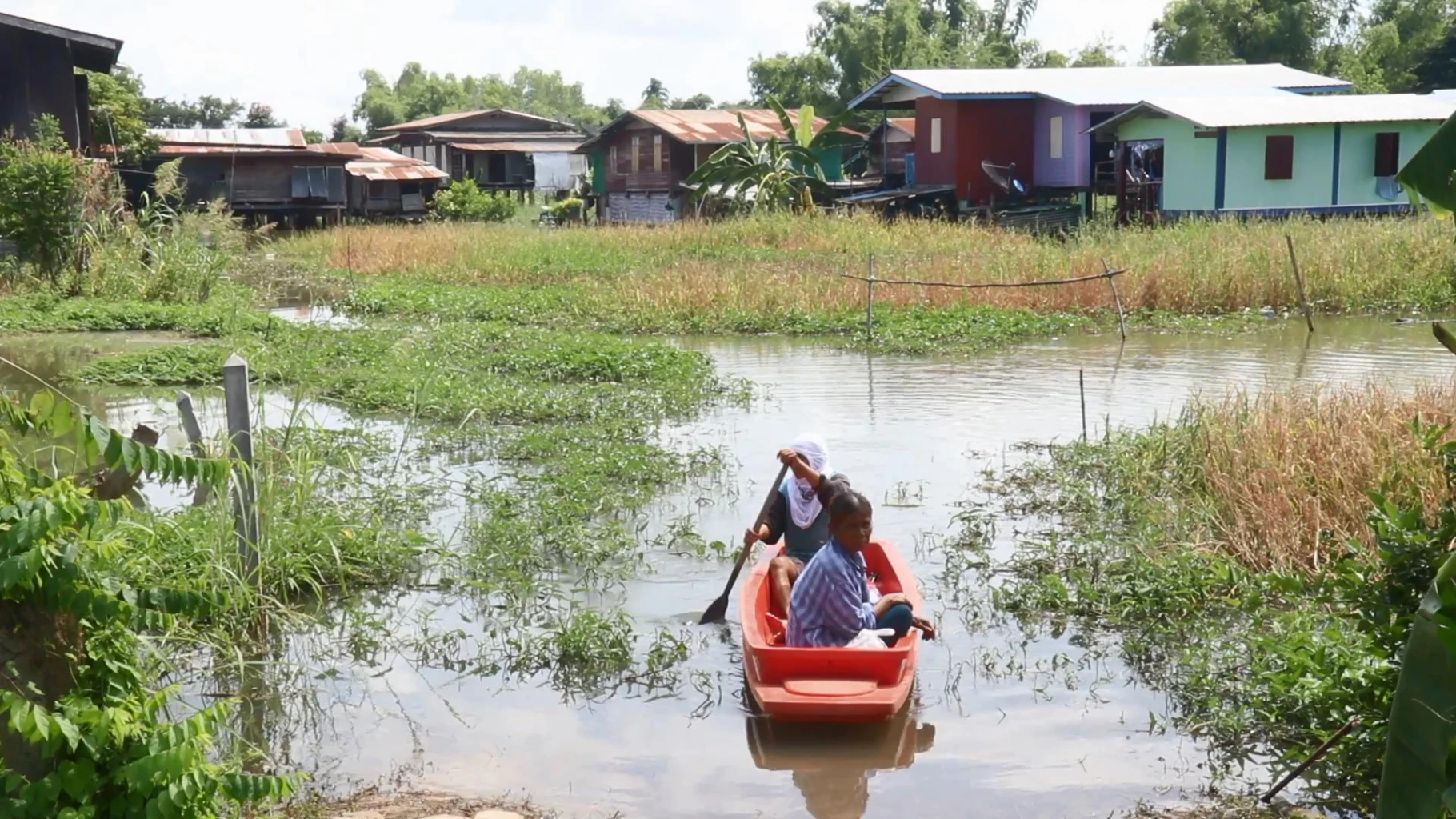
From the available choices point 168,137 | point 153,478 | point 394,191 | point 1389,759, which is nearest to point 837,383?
point 153,478

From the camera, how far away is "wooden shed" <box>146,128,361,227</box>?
41375 millimetres

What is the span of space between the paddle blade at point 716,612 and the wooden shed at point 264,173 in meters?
35.5

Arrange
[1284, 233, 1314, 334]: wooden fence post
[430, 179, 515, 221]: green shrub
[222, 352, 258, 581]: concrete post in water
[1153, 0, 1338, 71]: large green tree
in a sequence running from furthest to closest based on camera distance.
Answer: [1153, 0, 1338, 71]: large green tree → [430, 179, 515, 221]: green shrub → [1284, 233, 1314, 334]: wooden fence post → [222, 352, 258, 581]: concrete post in water

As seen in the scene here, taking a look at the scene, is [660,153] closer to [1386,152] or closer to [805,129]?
[805,129]

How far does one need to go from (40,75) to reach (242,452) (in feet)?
64.8

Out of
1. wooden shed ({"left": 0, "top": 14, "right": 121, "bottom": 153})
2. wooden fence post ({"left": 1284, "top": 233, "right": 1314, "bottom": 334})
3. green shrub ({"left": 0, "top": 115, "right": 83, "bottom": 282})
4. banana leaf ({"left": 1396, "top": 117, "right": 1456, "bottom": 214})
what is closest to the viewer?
banana leaf ({"left": 1396, "top": 117, "right": 1456, "bottom": 214})

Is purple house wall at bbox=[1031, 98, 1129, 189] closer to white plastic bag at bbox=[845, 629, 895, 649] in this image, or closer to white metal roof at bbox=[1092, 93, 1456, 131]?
white metal roof at bbox=[1092, 93, 1456, 131]

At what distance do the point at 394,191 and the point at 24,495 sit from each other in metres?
47.9

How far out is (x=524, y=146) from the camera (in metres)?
57.0

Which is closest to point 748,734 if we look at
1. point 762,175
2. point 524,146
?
point 762,175

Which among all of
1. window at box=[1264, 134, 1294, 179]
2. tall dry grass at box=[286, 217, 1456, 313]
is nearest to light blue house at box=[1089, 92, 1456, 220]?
window at box=[1264, 134, 1294, 179]

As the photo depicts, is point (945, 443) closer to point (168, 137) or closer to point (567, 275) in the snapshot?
point (567, 275)

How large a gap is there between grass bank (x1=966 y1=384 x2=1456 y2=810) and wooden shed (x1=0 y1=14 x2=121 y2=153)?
62.7 ft

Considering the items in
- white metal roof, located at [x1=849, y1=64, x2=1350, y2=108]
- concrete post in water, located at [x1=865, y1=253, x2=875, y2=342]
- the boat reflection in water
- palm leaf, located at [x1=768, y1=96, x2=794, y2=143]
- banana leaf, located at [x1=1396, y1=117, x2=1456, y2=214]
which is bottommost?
the boat reflection in water
